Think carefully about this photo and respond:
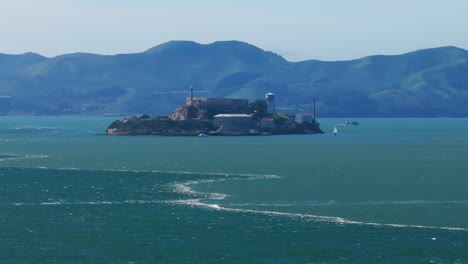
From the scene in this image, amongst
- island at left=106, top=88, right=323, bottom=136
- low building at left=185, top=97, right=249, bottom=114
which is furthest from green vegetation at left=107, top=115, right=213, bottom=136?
low building at left=185, top=97, right=249, bottom=114

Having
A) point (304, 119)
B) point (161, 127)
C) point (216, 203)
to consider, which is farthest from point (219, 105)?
point (216, 203)

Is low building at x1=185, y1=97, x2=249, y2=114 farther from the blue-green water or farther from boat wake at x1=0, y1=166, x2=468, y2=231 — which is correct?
boat wake at x1=0, y1=166, x2=468, y2=231

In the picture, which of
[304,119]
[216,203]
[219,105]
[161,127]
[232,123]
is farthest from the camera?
[304,119]

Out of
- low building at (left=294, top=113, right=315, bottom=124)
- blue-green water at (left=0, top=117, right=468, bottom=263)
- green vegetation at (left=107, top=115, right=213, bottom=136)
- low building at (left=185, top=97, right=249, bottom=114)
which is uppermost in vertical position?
low building at (left=185, top=97, right=249, bottom=114)

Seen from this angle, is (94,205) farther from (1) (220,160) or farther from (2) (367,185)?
(1) (220,160)

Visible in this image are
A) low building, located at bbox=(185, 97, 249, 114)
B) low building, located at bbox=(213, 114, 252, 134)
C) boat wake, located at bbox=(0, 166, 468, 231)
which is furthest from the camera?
low building, located at bbox=(185, 97, 249, 114)

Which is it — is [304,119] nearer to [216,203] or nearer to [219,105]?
[219,105]

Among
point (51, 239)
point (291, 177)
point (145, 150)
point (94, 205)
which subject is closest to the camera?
point (51, 239)

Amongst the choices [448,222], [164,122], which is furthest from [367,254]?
[164,122]
